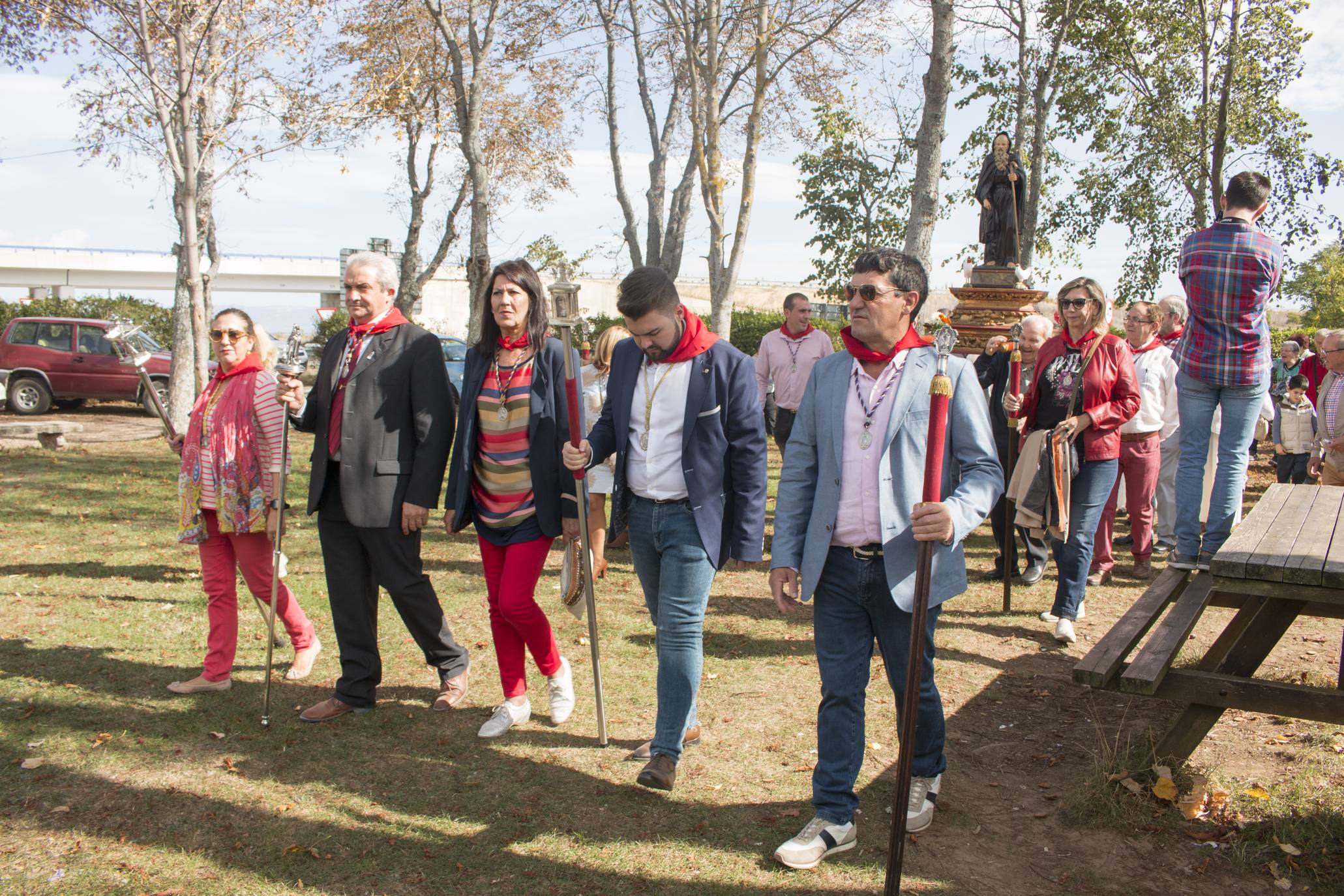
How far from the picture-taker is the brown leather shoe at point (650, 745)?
4293mm

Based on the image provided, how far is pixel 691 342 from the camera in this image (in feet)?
13.1

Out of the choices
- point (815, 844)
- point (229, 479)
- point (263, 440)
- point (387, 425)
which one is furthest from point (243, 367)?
point (815, 844)

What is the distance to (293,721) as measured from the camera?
464cm

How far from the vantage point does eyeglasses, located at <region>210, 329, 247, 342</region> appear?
16.1ft

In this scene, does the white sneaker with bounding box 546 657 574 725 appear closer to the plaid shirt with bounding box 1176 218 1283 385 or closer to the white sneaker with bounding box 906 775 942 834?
the white sneaker with bounding box 906 775 942 834

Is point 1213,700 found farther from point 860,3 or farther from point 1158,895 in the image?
point 860,3

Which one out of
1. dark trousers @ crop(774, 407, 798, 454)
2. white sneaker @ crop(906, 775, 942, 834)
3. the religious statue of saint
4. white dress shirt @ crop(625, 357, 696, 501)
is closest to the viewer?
white sneaker @ crop(906, 775, 942, 834)

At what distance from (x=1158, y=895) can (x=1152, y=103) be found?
985 inches

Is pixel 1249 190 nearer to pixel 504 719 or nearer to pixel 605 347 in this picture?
pixel 605 347

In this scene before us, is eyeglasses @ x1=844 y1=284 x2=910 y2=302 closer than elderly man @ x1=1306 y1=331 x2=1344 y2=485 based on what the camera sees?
Yes

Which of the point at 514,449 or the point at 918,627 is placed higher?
the point at 514,449

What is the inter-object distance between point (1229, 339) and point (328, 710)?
4.85m

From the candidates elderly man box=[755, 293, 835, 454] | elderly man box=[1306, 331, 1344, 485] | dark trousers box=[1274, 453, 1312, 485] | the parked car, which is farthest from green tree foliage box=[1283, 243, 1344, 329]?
elderly man box=[755, 293, 835, 454]

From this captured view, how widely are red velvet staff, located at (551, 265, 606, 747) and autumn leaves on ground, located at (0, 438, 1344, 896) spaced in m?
0.40
